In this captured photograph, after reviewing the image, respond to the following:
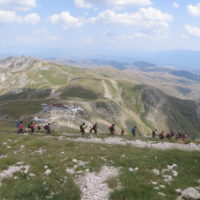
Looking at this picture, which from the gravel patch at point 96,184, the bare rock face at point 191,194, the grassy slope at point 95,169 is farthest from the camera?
the gravel patch at point 96,184

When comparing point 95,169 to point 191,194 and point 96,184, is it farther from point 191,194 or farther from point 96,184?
point 191,194

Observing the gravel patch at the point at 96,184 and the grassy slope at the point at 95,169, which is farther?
the gravel patch at the point at 96,184

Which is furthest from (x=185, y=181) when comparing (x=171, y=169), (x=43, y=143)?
(x=43, y=143)

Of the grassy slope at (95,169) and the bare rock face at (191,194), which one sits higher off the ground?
the bare rock face at (191,194)

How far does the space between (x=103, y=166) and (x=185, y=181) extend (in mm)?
5807

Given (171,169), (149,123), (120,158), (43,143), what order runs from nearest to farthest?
(171,169) < (120,158) < (43,143) < (149,123)

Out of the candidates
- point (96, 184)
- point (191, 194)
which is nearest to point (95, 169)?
point (96, 184)

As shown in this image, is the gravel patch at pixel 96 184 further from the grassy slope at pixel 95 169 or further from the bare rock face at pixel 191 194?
the bare rock face at pixel 191 194

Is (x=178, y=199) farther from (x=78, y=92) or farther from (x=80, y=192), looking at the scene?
(x=78, y=92)

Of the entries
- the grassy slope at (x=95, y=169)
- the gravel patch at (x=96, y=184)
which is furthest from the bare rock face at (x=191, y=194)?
the gravel patch at (x=96, y=184)

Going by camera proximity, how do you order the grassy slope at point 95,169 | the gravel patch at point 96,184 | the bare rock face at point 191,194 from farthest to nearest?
the gravel patch at point 96,184 < the grassy slope at point 95,169 < the bare rock face at point 191,194

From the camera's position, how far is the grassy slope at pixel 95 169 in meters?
11.0

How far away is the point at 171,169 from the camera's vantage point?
15320 millimetres

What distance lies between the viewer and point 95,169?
15.1 metres
